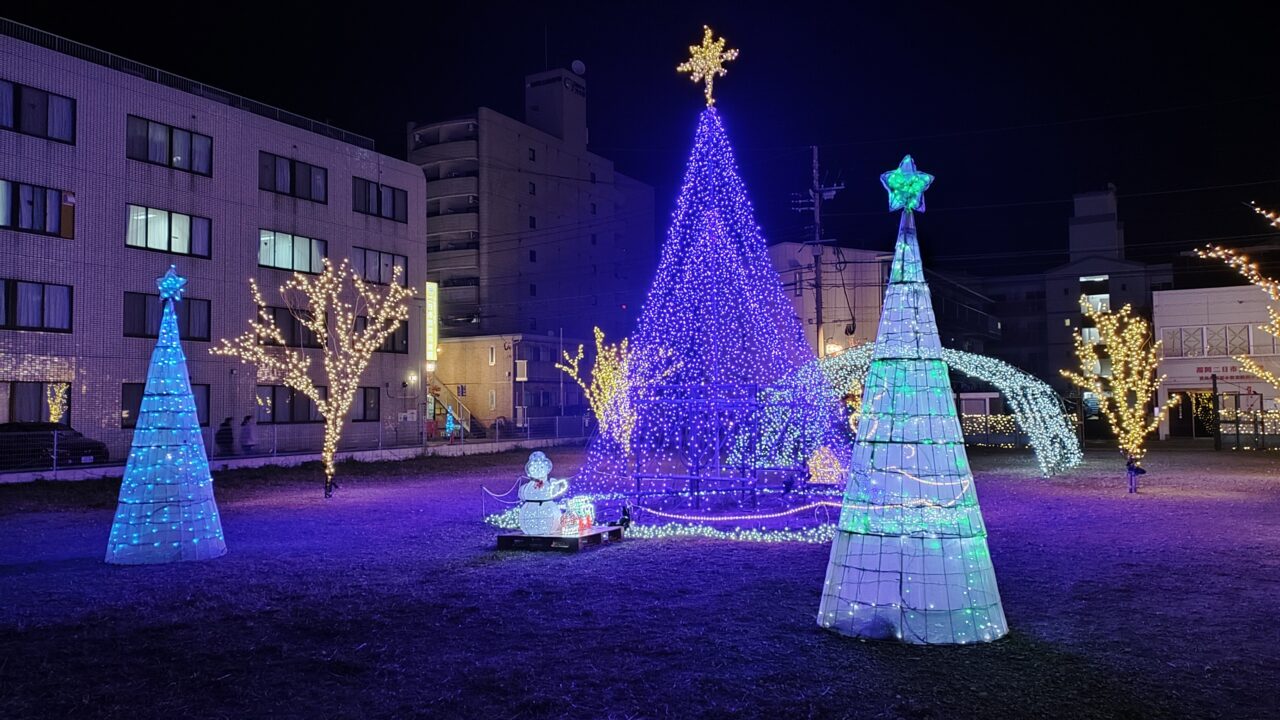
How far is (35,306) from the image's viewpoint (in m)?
24.1

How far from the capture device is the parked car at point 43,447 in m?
20.3

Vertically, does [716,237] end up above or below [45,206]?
below

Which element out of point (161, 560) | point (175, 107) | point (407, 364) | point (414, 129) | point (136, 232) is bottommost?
point (161, 560)

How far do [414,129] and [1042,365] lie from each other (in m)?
45.7

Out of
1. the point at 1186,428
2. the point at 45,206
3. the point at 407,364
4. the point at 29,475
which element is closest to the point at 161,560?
the point at 29,475

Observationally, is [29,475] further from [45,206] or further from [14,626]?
[14,626]

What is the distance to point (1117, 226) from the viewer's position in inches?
2170

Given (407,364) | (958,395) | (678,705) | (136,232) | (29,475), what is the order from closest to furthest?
(678,705) < (29,475) < (136,232) < (407,364) < (958,395)

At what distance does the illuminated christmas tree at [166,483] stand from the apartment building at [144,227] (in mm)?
15562

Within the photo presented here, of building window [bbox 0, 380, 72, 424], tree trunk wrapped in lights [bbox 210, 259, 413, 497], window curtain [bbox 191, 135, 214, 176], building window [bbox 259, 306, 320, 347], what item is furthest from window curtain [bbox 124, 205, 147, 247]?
building window [bbox 0, 380, 72, 424]

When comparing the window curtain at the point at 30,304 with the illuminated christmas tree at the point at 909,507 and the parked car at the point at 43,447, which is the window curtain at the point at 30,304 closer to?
the parked car at the point at 43,447

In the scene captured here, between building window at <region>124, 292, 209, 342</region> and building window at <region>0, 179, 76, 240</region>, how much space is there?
2.63 metres

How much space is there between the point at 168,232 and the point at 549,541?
70.8 feet

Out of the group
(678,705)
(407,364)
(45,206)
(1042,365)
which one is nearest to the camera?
(678,705)
